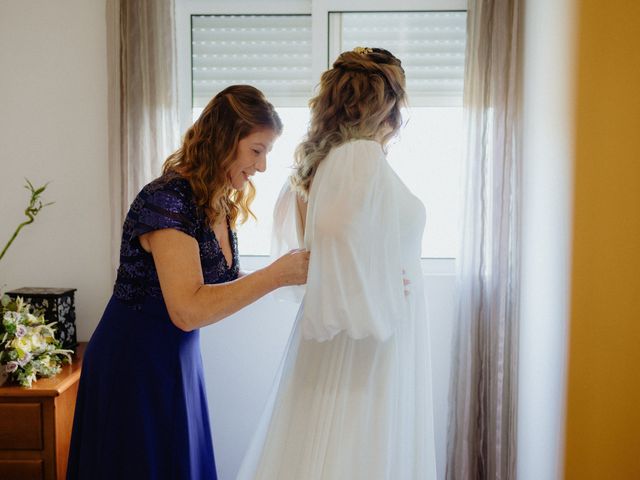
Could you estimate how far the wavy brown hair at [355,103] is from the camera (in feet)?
4.83

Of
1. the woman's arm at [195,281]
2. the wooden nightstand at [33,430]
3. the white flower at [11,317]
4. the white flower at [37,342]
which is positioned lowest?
the wooden nightstand at [33,430]

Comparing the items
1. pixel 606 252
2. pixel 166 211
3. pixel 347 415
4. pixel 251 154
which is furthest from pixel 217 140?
pixel 606 252

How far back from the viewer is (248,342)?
254cm

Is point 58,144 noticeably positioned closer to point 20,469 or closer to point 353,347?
point 20,469

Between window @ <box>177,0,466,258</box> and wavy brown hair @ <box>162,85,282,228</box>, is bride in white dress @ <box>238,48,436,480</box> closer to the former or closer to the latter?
wavy brown hair @ <box>162,85,282,228</box>

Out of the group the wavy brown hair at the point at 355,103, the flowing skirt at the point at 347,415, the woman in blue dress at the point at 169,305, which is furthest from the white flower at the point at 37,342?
the wavy brown hair at the point at 355,103

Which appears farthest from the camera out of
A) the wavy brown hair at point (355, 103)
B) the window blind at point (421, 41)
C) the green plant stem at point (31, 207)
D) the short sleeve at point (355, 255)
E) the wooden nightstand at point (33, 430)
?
the window blind at point (421, 41)

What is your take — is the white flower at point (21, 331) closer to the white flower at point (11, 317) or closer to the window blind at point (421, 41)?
the white flower at point (11, 317)

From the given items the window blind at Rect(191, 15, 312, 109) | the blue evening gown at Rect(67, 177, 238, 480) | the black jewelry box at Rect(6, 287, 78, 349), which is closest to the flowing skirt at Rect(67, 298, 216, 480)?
the blue evening gown at Rect(67, 177, 238, 480)

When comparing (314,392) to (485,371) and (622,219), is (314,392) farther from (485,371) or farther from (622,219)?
(485,371)

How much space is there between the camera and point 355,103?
1.48 m

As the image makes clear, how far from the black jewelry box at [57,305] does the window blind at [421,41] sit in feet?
4.73

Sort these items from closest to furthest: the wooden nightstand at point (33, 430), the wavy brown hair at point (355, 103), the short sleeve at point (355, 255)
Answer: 1. the short sleeve at point (355, 255)
2. the wavy brown hair at point (355, 103)
3. the wooden nightstand at point (33, 430)

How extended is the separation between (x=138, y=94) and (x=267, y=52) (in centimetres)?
57
